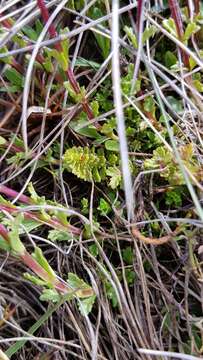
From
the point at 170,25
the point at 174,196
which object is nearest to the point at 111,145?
the point at 174,196

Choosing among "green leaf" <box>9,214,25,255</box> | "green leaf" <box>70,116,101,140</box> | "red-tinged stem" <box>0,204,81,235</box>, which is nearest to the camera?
"green leaf" <box>9,214,25,255</box>

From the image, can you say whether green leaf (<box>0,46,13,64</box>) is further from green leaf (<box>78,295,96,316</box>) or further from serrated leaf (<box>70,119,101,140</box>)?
green leaf (<box>78,295,96,316</box>)

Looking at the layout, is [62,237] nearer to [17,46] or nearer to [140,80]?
[140,80]

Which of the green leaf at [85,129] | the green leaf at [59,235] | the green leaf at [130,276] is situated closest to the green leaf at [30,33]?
the green leaf at [85,129]

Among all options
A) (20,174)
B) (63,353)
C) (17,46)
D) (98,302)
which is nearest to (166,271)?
(98,302)

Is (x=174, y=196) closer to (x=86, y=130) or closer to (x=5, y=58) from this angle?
(x=86, y=130)

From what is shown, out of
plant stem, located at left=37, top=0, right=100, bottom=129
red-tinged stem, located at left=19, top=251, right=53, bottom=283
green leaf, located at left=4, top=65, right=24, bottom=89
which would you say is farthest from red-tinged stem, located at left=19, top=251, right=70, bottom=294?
green leaf, located at left=4, top=65, right=24, bottom=89
